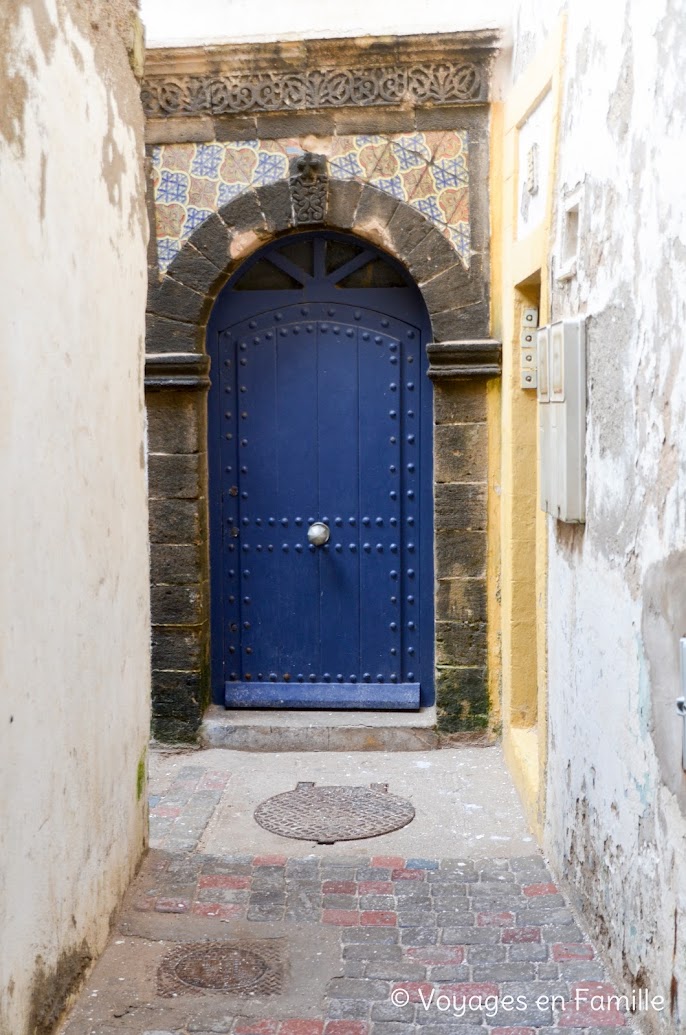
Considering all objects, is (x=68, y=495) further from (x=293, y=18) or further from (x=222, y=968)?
(x=293, y=18)

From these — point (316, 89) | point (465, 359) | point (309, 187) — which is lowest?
point (465, 359)

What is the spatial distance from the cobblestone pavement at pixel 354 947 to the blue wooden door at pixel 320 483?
1734 millimetres

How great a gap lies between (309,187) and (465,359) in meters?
1.19

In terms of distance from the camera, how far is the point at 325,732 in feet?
20.9

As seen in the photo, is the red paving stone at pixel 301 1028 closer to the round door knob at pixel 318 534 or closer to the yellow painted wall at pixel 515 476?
the yellow painted wall at pixel 515 476

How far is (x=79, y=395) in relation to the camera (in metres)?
3.59

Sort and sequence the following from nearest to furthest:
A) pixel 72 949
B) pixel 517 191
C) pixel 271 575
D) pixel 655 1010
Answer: pixel 655 1010, pixel 72 949, pixel 517 191, pixel 271 575

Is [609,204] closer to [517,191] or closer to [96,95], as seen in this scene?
[96,95]

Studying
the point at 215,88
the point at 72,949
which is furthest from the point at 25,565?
the point at 215,88

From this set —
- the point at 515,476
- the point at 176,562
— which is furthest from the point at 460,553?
the point at 176,562

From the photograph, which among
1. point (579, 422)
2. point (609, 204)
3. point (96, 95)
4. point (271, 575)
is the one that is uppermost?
point (96, 95)

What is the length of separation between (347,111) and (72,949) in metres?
4.32

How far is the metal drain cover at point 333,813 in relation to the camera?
5113 millimetres

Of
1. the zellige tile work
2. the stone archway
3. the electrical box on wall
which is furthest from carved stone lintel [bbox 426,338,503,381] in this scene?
the electrical box on wall
